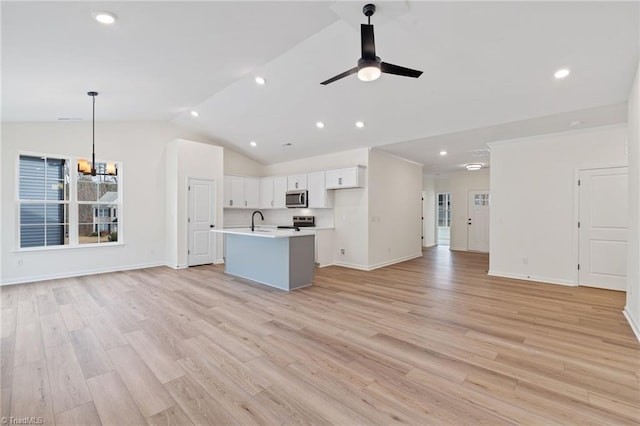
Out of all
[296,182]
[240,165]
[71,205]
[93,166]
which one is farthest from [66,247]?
[296,182]

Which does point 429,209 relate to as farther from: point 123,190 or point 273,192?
point 123,190

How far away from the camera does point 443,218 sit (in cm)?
1254

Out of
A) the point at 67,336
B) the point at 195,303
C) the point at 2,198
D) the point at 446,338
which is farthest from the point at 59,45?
the point at 446,338

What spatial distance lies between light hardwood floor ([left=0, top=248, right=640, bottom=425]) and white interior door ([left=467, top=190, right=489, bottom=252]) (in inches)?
198

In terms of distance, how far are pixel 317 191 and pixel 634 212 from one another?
5.24 metres

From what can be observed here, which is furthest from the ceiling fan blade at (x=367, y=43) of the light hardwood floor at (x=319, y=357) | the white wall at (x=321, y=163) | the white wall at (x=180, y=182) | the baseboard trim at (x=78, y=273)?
the baseboard trim at (x=78, y=273)

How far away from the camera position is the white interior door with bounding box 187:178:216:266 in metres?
6.75

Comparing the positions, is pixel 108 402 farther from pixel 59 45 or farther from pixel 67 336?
pixel 59 45

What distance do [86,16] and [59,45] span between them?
68 cm

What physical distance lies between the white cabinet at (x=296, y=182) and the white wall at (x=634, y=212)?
Result: 18.4 ft

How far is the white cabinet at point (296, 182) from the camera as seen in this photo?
287 inches

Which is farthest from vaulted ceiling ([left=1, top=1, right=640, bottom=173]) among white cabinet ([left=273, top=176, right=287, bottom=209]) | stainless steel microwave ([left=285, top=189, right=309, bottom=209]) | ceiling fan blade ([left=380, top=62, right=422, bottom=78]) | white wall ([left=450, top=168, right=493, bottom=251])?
white wall ([left=450, top=168, right=493, bottom=251])

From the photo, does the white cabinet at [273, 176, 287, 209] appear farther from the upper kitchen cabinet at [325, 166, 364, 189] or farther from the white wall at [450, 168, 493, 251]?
the white wall at [450, 168, 493, 251]

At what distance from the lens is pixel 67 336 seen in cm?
299
